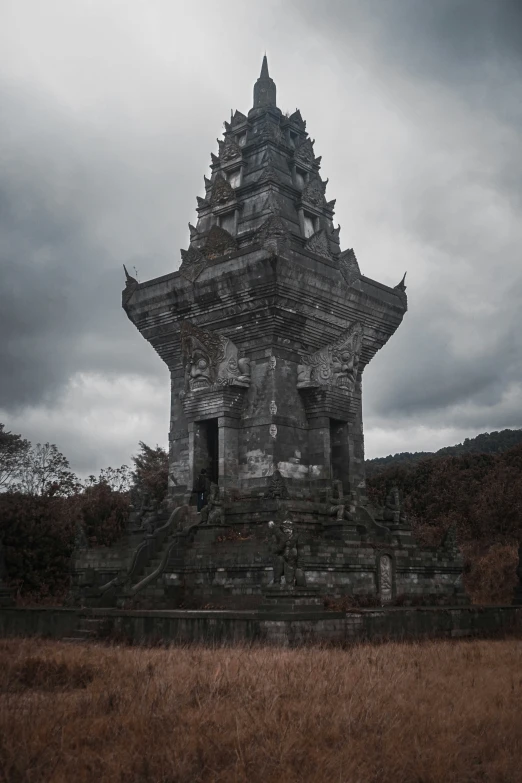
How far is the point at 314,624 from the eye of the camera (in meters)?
14.4

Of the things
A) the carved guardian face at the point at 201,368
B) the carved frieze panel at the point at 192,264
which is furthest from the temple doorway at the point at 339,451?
the carved frieze panel at the point at 192,264

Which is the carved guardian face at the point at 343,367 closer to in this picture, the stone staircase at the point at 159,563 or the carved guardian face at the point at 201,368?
the carved guardian face at the point at 201,368

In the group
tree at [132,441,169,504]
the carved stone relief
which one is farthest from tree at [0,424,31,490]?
the carved stone relief

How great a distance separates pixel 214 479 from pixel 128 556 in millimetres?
3362

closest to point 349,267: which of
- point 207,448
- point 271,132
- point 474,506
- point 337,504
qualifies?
point 271,132

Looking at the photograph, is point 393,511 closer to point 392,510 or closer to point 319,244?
point 392,510

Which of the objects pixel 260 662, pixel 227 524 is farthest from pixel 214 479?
pixel 260 662

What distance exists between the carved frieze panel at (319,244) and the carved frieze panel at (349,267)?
47 cm

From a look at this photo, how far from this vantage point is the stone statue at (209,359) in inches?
834

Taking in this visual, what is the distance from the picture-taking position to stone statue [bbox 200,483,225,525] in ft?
63.4

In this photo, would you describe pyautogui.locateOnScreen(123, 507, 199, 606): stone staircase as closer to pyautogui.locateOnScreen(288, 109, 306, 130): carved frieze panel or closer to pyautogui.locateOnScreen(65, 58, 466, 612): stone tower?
pyautogui.locateOnScreen(65, 58, 466, 612): stone tower

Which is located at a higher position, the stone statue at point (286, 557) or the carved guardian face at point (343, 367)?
the carved guardian face at point (343, 367)

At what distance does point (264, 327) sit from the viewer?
68.8 feet

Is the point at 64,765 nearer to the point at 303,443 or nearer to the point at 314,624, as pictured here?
the point at 314,624
